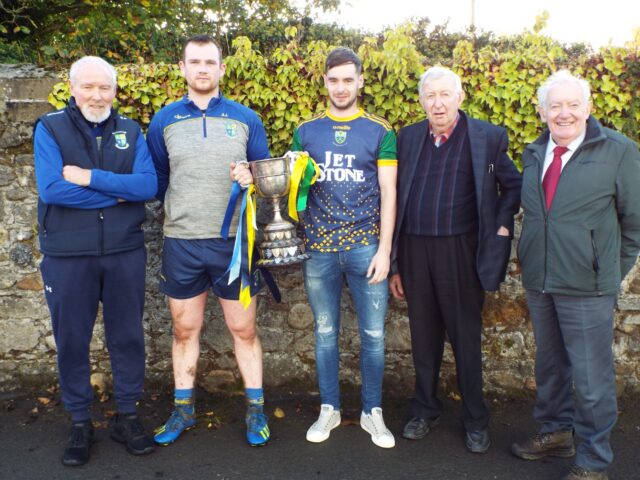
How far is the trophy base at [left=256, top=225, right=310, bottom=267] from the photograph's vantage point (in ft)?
10.5

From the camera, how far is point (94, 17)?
6.75m

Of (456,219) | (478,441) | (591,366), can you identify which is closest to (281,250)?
(456,219)

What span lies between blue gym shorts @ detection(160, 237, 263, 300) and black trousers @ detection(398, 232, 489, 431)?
0.98m

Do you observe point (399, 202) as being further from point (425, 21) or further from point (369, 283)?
point (425, 21)

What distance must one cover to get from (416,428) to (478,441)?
0.38 meters

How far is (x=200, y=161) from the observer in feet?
10.6

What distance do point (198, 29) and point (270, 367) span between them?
5.10 metres

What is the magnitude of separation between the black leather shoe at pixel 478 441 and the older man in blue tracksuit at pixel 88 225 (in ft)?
6.25

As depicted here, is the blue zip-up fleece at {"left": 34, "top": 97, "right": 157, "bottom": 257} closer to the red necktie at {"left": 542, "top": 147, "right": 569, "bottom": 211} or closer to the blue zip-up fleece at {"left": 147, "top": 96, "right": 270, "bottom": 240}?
the blue zip-up fleece at {"left": 147, "top": 96, "right": 270, "bottom": 240}

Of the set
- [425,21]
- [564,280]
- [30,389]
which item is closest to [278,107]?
[564,280]

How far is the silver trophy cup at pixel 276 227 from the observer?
3166mm

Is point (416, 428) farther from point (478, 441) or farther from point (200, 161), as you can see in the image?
point (200, 161)

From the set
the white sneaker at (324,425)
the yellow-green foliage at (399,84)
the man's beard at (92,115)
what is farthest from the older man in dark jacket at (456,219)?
the man's beard at (92,115)

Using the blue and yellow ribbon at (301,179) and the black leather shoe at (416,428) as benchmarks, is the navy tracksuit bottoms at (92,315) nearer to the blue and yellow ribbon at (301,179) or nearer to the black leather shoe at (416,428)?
the blue and yellow ribbon at (301,179)
